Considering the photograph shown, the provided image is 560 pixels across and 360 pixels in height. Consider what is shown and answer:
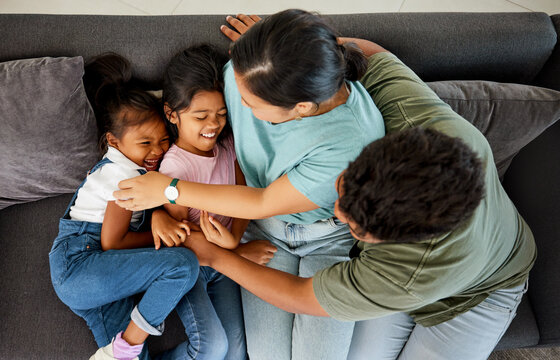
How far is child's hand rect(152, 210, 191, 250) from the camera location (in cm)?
132

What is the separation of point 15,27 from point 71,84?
39 centimetres

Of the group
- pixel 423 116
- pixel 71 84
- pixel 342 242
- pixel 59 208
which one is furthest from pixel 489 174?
pixel 59 208

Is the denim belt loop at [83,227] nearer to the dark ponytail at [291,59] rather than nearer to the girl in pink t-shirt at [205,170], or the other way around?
the girl in pink t-shirt at [205,170]

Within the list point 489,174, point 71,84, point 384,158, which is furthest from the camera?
point 71,84

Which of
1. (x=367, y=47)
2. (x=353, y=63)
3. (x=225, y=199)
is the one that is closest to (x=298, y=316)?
(x=225, y=199)

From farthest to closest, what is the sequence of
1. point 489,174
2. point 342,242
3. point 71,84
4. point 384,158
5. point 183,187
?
point 342,242, point 71,84, point 183,187, point 489,174, point 384,158

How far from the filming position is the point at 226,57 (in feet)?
4.99

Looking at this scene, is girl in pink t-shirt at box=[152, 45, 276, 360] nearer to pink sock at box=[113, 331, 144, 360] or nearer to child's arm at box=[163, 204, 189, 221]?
child's arm at box=[163, 204, 189, 221]

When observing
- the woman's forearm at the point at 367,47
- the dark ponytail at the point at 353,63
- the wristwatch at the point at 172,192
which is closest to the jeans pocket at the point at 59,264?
the wristwatch at the point at 172,192

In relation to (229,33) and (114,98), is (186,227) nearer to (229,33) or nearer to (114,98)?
(114,98)

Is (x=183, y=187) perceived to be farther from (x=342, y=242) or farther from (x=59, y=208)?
(x=59, y=208)

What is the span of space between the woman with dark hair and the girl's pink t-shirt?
6.1 inches

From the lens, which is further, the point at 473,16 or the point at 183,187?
the point at 473,16

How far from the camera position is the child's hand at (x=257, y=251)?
1.45 metres
